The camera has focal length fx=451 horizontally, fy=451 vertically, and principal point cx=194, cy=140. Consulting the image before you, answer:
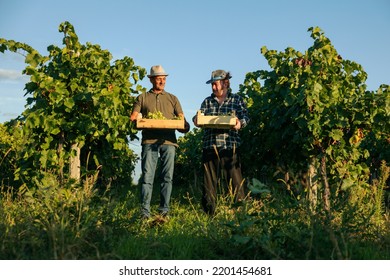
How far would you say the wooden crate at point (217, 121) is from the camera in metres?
5.72

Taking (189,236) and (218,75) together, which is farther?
(218,75)

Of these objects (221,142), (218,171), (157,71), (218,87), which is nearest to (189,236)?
(218,171)

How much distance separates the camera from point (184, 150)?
1266 cm

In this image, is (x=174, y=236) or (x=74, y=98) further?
(x=74, y=98)

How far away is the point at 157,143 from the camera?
6.00 m

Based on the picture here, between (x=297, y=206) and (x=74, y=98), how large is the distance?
330 centimetres

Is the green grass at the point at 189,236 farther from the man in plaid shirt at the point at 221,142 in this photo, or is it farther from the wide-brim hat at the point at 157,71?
the wide-brim hat at the point at 157,71

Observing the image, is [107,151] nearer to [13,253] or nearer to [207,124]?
[207,124]

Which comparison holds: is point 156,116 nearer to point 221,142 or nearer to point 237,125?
point 221,142

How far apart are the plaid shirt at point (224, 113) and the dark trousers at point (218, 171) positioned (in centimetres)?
11

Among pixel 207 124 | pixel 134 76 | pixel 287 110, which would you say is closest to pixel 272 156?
pixel 287 110

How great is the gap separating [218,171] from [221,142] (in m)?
0.40

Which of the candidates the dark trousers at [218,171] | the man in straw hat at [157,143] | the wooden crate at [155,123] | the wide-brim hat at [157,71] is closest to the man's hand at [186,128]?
the man in straw hat at [157,143]
